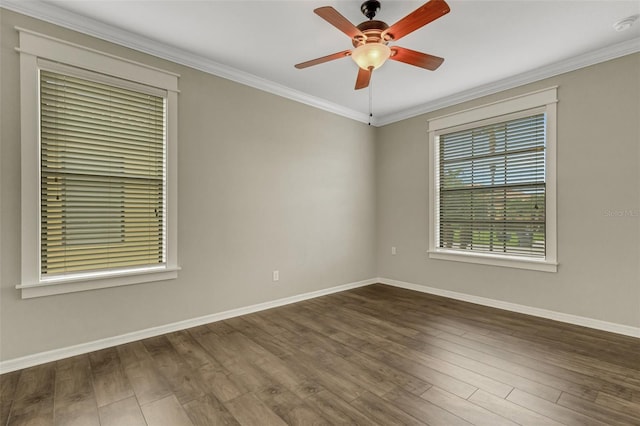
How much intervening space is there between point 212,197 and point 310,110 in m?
1.86

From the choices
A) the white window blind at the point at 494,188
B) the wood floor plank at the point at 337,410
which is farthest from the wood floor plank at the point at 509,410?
the white window blind at the point at 494,188

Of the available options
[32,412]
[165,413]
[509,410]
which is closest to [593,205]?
[509,410]

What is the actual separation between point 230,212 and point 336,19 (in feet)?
7.27

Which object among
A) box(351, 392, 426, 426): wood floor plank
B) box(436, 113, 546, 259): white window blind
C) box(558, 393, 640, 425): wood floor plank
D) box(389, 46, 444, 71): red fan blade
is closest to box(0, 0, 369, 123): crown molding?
box(389, 46, 444, 71): red fan blade

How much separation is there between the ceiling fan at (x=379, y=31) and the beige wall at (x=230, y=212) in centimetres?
150

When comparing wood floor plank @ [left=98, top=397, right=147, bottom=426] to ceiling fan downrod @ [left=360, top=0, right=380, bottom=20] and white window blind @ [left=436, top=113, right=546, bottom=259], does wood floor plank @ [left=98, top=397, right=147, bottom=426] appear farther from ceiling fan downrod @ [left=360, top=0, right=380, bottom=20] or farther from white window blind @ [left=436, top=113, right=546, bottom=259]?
white window blind @ [left=436, top=113, right=546, bottom=259]

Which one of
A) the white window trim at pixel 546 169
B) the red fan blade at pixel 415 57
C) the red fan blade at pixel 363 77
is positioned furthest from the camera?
the white window trim at pixel 546 169

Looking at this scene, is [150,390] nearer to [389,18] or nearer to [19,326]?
[19,326]

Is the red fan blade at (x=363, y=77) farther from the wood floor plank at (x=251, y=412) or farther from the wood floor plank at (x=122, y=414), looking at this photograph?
the wood floor plank at (x=122, y=414)

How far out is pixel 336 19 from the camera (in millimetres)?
1805

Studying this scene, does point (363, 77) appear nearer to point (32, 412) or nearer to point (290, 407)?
point (290, 407)

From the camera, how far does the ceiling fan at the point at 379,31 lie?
5.67 ft

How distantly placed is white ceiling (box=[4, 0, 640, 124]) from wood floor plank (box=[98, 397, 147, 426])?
2805 millimetres

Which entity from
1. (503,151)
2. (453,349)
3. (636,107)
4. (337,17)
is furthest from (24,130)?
(636,107)
